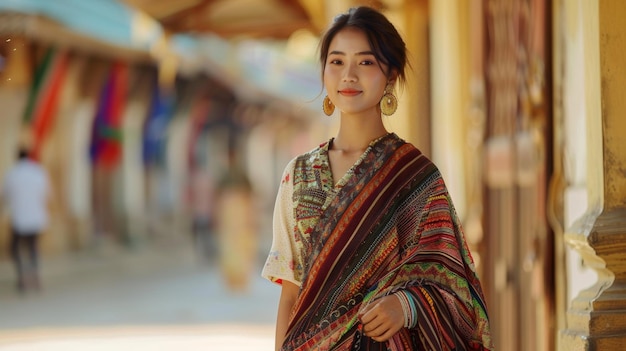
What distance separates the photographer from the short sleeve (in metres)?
2.74

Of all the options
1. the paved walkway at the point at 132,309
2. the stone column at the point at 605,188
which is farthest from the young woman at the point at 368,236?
the paved walkway at the point at 132,309

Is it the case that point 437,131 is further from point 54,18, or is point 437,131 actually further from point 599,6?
point 54,18

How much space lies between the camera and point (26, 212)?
47.9 ft

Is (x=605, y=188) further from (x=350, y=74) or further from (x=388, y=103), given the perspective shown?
(x=350, y=74)

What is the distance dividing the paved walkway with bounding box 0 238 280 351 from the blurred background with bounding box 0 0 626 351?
50 mm


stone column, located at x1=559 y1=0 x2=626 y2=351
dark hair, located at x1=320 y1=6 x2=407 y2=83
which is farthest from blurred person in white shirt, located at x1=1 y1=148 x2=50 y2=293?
dark hair, located at x1=320 y1=6 x2=407 y2=83

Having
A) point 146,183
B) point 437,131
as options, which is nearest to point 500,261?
point 437,131

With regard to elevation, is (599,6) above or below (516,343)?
above

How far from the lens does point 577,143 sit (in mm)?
4312

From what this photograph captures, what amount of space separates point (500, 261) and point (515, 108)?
0.98 meters

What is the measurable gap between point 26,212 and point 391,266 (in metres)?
12.6

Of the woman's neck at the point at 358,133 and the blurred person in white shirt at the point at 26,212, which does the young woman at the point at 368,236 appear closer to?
the woman's neck at the point at 358,133

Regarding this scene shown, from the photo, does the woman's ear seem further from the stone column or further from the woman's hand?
the stone column

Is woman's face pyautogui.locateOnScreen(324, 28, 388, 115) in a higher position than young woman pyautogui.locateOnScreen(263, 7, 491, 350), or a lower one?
higher
